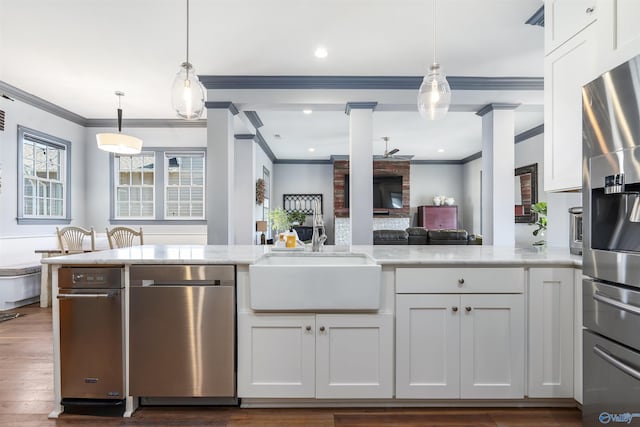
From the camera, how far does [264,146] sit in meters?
7.73

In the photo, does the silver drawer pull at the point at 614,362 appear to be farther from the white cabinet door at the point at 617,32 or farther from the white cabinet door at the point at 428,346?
the white cabinet door at the point at 617,32

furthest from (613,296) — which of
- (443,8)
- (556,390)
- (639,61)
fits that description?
(443,8)

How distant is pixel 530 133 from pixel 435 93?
551 centimetres

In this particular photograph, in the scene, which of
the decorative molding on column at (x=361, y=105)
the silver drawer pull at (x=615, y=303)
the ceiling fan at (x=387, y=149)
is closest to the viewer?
the silver drawer pull at (x=615, y=303)

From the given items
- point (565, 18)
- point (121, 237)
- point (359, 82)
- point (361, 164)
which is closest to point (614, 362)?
point (565, 18)

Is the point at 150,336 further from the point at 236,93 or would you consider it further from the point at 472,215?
the point at 472,215

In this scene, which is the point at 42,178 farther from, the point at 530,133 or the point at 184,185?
the point at 530,133

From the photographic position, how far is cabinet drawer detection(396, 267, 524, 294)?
1.87 meters

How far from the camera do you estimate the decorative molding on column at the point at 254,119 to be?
5337 mm

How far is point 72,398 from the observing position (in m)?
1.89

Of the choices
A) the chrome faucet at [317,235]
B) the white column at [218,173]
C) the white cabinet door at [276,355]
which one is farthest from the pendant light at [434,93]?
the white column at [218,173]

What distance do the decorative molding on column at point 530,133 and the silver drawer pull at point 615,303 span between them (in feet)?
19.3

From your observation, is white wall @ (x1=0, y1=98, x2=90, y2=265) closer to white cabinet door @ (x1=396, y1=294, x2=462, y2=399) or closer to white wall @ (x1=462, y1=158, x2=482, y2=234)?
white cabinet door @ (x1=396, y1=294, x2=462, y2=399)

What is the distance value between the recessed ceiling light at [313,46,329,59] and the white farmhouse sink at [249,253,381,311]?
258cm
